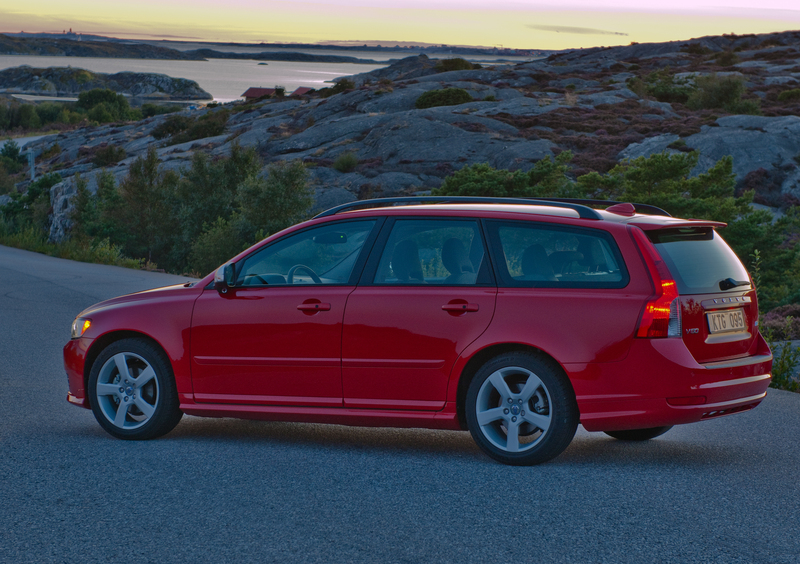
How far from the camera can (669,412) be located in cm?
489

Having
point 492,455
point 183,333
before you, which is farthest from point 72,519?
point 492,455

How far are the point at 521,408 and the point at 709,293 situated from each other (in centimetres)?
131

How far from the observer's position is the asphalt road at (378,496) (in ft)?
12.6

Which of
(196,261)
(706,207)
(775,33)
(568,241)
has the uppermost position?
(775,33)

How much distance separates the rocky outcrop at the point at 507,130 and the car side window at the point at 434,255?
29923mm

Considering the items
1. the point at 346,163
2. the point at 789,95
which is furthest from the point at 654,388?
the point at 789,95

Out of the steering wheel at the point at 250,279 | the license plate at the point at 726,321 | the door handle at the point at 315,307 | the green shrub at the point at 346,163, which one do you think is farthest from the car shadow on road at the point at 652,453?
the green shrub at the point at 346,163

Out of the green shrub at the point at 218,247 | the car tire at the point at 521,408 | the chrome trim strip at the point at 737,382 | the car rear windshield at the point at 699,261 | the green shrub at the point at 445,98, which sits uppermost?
the green shrub at the point at 445,98

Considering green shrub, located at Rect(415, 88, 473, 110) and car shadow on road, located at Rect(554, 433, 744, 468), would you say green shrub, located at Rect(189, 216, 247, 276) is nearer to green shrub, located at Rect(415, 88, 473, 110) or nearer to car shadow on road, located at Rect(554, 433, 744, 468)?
car shadow on road, located at Rect(554, 433, 744, 468)

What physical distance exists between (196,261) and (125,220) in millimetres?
10255

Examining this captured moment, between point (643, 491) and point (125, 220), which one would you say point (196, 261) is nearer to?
point (125, 220)

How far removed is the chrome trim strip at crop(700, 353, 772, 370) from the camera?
4957mm

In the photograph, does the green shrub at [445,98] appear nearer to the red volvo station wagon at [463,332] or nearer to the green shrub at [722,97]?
the green shrub at [722,97]

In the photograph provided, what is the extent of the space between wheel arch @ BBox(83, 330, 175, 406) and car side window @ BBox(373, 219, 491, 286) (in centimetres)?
176
